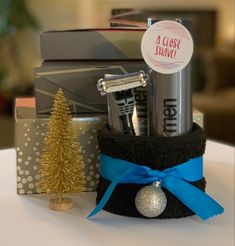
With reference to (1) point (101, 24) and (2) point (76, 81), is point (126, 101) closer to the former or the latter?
(2) point (76, 81)

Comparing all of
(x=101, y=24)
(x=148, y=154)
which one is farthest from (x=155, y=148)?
(x=101, y=24)

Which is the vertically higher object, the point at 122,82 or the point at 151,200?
the point at 122,82

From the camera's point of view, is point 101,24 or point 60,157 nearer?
point 60,157

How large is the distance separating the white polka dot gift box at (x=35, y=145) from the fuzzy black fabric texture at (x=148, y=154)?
45mm

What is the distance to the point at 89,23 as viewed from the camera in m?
2.97

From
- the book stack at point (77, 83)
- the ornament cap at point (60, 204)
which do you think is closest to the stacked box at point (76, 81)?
the book stack at point (77, 83)

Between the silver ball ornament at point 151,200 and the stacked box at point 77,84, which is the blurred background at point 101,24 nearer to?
the stacked box at point 77,84

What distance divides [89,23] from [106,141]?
2.55 m

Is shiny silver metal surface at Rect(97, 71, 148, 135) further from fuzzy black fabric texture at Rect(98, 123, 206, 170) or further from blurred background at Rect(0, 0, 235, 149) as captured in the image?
blurred background at Rect(0, 0, 235, 149)

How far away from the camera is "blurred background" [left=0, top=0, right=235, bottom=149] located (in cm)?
230

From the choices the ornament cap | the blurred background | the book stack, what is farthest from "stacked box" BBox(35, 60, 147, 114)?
the blurred background

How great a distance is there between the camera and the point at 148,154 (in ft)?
1.57

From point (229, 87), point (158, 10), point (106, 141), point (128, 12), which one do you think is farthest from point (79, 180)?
point (158, 10)

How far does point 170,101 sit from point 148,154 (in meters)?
0.06
